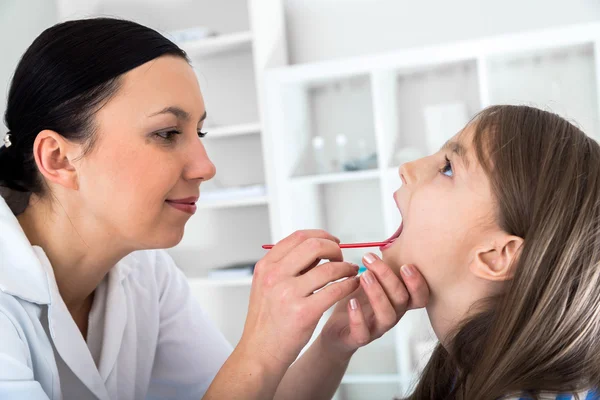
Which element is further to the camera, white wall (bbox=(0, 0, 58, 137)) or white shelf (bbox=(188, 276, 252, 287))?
white wall (bbox=(0, 0, 58, 137))

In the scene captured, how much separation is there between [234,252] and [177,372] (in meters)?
1.97

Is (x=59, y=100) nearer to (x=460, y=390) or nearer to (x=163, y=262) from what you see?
(x=163, y=262)

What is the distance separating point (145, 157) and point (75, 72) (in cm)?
21

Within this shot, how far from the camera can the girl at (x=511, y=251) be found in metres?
0.94

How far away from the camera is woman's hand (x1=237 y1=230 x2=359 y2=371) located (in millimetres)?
1016

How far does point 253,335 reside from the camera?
41.4 inches

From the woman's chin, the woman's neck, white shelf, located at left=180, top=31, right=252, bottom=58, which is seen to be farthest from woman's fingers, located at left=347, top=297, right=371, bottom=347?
white shelf, located at left=180, top=31, right=252, bottom=58

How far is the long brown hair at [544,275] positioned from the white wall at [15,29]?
9.95ft

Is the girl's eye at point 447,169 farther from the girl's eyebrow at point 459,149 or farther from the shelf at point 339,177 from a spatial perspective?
the shelf at point 339,177

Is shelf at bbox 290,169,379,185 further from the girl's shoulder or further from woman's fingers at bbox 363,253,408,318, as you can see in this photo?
the girl's shoulder

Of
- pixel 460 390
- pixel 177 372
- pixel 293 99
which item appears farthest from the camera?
pixel 293 99

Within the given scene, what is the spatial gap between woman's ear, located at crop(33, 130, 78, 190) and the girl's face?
0.67 metres

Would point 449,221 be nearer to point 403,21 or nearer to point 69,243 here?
point 69,243

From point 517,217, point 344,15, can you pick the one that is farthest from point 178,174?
point 344,15
